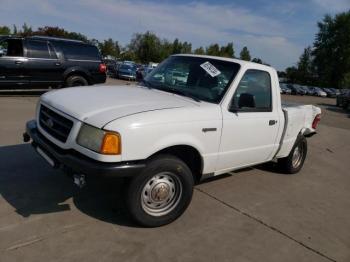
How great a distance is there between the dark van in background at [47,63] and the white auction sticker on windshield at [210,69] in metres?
8.55

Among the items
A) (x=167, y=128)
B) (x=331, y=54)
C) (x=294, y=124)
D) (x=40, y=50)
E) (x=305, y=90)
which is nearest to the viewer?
(x=167, y=128)

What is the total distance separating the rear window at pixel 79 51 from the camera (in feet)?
41.8

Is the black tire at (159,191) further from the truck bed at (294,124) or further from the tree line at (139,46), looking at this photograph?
the tree line at (139,46)

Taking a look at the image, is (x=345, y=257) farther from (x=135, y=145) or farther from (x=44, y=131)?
(x=44, y=131)

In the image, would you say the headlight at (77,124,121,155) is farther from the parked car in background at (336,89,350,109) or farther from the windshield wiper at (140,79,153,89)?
the parked car in background at (336,89,350,109)

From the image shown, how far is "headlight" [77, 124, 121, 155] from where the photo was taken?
3.53m

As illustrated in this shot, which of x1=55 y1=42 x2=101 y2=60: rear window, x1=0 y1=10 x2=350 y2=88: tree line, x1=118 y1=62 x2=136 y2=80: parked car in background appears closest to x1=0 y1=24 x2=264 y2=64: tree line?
x1=0 y1=10 x2=350 y2=88: tree line

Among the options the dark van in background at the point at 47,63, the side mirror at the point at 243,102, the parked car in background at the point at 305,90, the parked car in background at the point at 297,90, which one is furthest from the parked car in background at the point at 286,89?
the side mirror at the point at 243,102

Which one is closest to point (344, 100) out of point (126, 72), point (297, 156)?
point (126, 72)

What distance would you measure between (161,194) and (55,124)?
134 cm

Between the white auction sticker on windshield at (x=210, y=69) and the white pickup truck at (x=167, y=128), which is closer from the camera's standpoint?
the white pickup truck at (x=167, y=128)

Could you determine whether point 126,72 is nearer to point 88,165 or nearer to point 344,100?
point 344,100

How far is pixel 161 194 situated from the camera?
4.04 m

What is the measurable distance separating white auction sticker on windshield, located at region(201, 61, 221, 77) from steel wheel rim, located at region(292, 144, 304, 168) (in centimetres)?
249
